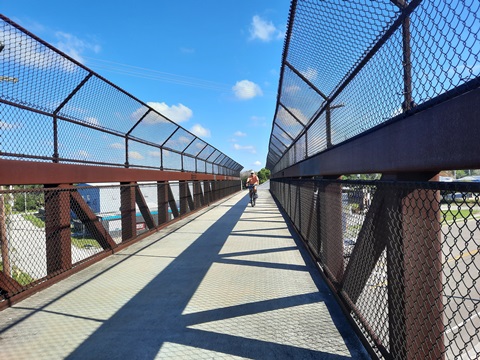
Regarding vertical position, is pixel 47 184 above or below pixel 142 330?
above

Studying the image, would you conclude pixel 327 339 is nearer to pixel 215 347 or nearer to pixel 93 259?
pixel 215 347

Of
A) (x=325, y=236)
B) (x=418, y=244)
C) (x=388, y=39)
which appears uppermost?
(x=388, y=39)

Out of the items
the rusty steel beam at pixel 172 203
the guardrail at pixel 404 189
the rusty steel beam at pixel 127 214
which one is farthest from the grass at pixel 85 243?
the guardrail at pixel 404 189

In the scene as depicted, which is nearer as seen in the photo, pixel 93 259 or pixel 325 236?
pixel 325 236

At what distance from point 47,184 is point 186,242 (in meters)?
2.79

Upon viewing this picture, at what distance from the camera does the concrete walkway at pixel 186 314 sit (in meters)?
2.38

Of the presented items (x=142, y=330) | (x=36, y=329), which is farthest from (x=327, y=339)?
(x=36, y=329)

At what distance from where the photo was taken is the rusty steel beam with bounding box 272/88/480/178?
1.41 meters

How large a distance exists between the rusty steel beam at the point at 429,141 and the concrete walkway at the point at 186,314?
1.46 meters

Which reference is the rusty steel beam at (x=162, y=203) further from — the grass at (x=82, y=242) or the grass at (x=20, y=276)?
the grass at (x=20, y=276)

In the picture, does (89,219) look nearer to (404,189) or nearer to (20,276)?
(404,189)

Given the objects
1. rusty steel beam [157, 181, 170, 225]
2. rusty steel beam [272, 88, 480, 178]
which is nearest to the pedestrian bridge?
rusty steel beam [272, 88, 480, 178]

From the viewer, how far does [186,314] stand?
116 inches

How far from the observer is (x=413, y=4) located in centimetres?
179
